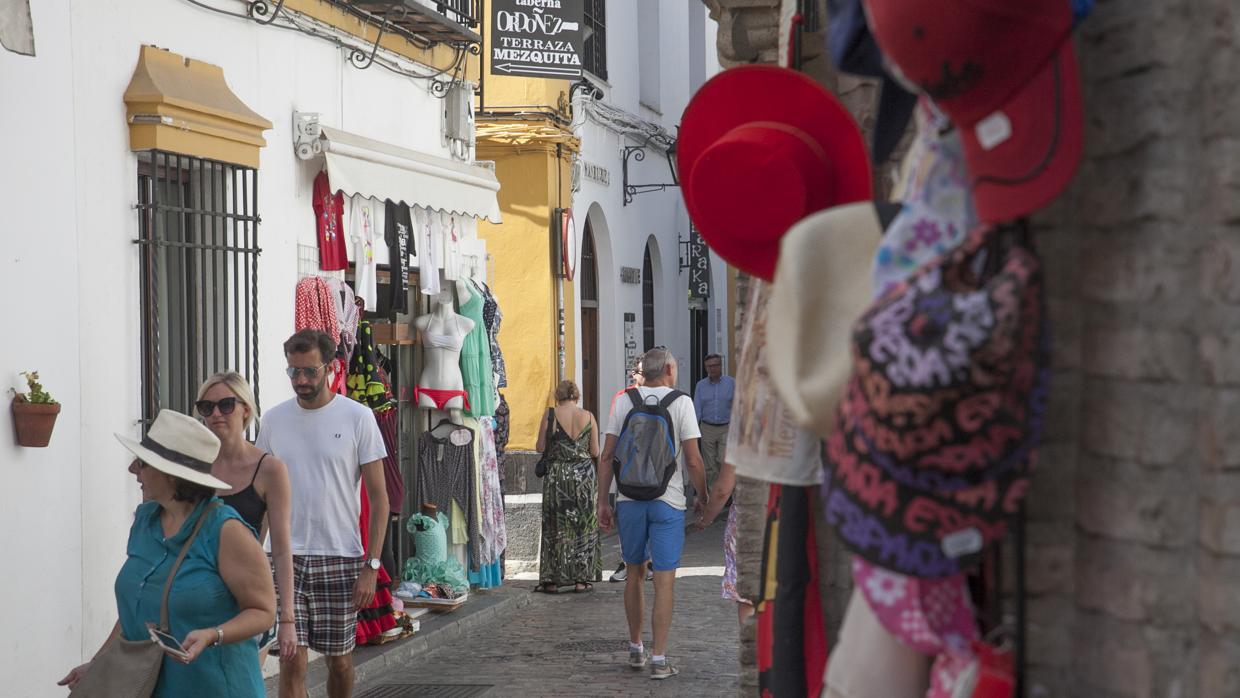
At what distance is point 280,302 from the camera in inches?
391

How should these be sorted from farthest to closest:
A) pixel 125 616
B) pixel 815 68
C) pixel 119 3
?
pixel 119 3, pixel 125 616, pixel 815 68

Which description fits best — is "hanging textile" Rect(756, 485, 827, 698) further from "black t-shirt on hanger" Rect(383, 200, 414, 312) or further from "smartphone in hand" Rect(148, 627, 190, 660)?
"black t-shirt on hanger" Rect(383, 200, 414, 312)

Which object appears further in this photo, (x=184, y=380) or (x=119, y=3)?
(x=184, y=380)

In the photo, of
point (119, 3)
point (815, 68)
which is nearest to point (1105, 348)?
point (815, 68)

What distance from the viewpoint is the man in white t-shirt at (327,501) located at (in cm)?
749

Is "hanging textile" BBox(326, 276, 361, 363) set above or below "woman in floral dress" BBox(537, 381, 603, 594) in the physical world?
above

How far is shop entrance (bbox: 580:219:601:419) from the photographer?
2020cm

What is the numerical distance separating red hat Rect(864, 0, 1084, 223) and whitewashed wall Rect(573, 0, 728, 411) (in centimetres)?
1671

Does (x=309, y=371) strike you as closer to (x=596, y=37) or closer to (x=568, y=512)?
(x=568, y=512)

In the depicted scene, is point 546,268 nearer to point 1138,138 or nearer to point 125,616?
point 125,616

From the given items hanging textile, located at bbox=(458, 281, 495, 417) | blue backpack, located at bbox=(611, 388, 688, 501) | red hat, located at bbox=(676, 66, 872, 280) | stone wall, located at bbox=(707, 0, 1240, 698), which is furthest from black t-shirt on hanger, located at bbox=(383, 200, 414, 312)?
stone wall, located at bbox=(707, 0, 1240, 698)

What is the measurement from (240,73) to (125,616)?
5330 mm

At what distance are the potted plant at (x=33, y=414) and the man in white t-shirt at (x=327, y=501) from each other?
3.15ft

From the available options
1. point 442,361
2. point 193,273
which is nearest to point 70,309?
point 193,273
